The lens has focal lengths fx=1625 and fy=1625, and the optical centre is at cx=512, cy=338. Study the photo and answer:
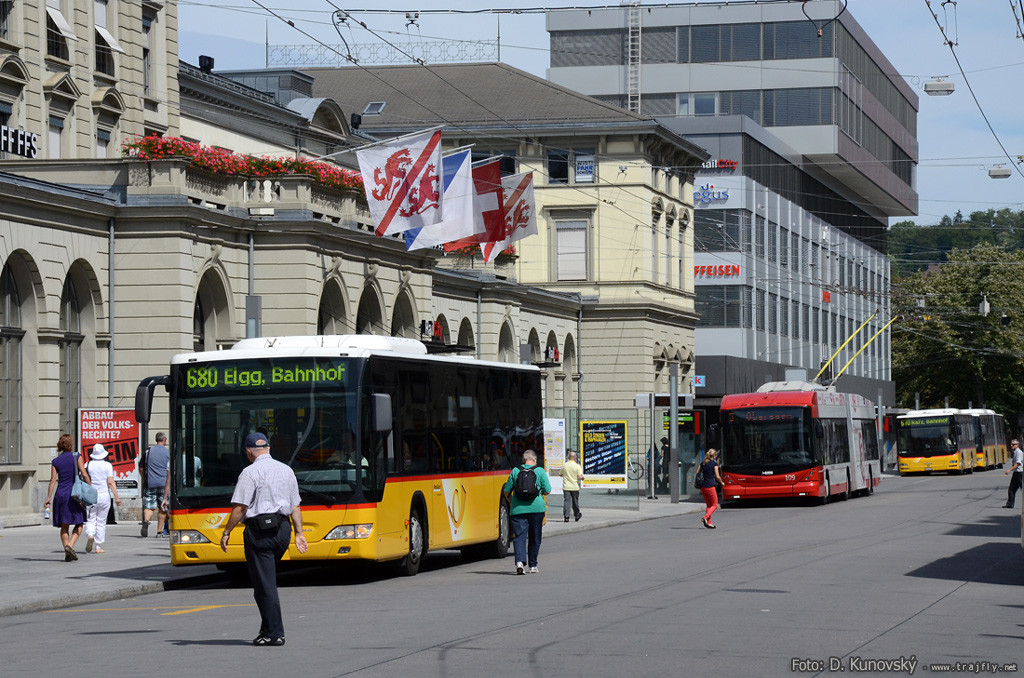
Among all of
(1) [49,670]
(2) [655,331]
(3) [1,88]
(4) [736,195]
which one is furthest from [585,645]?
(4) [736,195]

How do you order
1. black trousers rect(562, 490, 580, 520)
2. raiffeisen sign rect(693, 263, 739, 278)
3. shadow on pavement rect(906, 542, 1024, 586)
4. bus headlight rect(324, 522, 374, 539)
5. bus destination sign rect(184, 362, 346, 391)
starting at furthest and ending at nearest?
raiffeisen sign rect(693, 263, 739, 278)
black trousers rect(562, 490, 580, 520)
shadow on pavement rect(906, 542, 1024, 586)
bus destination sign rect(184, 362, 346, 391)
bus headlight rect(324, 522, 374, 539)

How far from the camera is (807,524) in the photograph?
33.4m

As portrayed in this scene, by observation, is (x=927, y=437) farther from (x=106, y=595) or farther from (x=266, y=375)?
(x=106, y=595)

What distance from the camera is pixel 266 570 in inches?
509

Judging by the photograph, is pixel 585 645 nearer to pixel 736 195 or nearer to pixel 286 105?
pixel 286 105

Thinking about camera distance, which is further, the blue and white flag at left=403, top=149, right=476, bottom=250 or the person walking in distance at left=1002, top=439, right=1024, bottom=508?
the person walking in distance at left=1002, top=439, right=1024, bottom=508

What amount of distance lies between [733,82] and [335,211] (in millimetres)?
59108

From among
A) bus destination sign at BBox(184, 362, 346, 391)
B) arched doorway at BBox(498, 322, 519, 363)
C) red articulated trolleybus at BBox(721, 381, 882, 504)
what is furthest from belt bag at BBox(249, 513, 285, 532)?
arched doorway at BBox(498, 322, 519, 363)

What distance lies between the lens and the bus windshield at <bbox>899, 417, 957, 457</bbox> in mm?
74812

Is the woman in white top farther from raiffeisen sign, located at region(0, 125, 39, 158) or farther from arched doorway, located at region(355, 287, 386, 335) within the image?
arched doorway, located at region(355, 287, 386, 335)

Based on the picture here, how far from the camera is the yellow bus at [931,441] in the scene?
246ft

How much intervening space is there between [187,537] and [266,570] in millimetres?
6801

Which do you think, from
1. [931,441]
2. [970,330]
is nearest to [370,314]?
[931,441]

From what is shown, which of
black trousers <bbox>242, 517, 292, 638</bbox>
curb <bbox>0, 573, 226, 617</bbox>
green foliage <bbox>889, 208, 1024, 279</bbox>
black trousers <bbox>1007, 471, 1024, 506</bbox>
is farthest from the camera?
green foliage <bbox>889, 208, 1024, 279</bbox>
